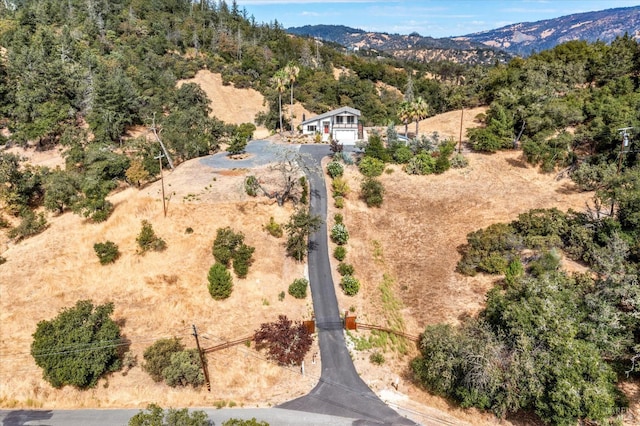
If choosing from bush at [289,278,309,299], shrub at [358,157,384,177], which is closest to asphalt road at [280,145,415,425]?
bush at [289,278,309,299]

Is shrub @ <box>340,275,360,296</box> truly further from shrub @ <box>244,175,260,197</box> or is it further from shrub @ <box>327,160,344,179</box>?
shrub @ <box>327,160,344,179</box>

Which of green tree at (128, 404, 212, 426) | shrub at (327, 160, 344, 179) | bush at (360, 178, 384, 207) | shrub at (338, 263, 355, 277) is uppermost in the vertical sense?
shrub at (327, 160, 344, 179)

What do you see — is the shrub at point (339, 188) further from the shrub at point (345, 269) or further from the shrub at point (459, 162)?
the shrub at point (459, 162)

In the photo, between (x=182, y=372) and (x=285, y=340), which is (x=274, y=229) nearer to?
(x=285, y=340)

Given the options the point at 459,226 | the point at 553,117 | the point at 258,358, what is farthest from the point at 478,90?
the point at 258,358

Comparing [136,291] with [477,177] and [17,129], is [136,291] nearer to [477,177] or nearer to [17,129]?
[477,177]

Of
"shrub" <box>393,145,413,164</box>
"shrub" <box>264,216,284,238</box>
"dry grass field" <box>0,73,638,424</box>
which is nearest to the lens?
"dry grass field" <box>0,73,638,424</box>
